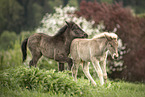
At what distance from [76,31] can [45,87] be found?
1747 mm

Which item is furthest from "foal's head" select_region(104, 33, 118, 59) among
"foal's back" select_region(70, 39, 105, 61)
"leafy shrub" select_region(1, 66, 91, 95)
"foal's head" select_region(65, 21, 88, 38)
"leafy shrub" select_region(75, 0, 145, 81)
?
"leafy shrub" select_region(75, 0, 145, 81)

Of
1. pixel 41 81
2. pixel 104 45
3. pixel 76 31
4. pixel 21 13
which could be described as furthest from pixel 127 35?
pixel 21 13

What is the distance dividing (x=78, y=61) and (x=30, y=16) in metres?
19.7

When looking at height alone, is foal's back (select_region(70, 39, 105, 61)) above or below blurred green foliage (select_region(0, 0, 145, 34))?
below

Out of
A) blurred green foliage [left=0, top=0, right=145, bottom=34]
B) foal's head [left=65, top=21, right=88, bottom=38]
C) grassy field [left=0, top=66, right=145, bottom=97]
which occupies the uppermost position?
blurred green foliage [left=0, top=0, right=145, bottom=34]

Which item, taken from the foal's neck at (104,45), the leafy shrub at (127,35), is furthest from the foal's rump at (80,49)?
the leafy shrub at (127,35)

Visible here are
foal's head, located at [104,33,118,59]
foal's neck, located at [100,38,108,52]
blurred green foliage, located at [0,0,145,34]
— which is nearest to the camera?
foal's head, located at [104,33,118,59]

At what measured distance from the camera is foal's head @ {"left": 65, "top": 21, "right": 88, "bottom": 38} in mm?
5887

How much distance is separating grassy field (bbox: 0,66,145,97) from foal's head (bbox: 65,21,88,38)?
1.13m

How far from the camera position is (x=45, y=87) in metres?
5.30

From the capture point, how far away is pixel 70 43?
6094 millimetres

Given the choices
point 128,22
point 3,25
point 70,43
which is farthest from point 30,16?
point 70,43

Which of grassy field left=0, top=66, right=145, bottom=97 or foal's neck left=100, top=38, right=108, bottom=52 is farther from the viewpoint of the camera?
foal's neck left=100, top=38, right=108, bottom=52

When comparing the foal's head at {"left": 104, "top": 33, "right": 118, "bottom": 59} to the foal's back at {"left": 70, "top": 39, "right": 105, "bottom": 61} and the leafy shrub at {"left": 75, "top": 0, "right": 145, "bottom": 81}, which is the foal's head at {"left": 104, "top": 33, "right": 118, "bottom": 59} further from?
the leafy shrub at {"left": 75, "top": 0, "right": 145, "bottom": 81}
